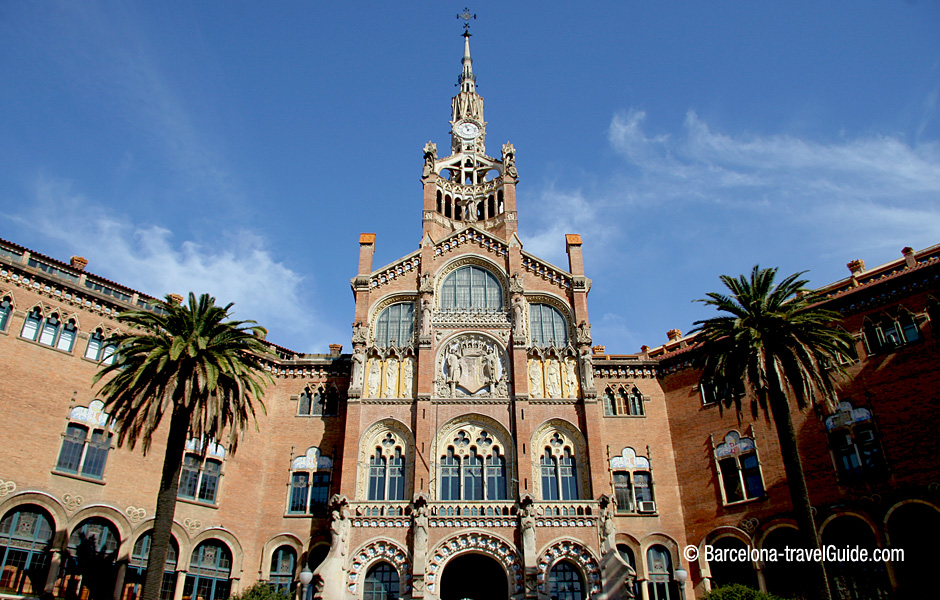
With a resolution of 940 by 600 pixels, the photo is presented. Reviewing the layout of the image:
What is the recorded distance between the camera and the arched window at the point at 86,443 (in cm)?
3127

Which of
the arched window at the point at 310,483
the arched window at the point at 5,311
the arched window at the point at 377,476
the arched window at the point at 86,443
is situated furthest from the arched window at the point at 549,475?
the arched window at the point at 5,311

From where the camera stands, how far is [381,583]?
33.2m

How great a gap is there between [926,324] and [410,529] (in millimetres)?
25191

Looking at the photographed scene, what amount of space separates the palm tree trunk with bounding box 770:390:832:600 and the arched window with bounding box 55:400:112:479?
28935 millimetres

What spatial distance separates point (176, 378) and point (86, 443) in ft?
27.4

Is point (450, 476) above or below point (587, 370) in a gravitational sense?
below

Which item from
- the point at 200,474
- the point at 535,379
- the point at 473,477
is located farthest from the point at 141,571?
the point at 535,379

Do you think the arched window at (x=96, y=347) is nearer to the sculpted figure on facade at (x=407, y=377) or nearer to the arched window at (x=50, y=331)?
the arched window at (x=50, y=331)

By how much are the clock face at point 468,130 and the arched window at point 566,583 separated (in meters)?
35.2

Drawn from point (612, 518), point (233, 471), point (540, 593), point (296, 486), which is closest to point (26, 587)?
point (233, 471)

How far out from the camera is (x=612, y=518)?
112 feet

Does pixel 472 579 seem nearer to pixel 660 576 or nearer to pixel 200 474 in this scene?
pixel 660 576

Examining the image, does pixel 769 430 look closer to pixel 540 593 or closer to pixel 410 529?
pixel 540 593

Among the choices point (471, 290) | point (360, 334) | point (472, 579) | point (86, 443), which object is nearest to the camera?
point (86, 443)
